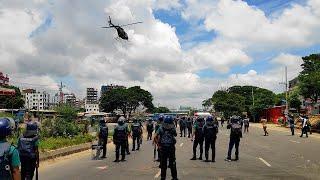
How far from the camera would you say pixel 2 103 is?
393ft

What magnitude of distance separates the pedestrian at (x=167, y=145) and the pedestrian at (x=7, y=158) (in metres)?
6.75

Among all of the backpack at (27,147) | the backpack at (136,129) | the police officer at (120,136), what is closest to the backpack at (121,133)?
the police officer at (120,136)

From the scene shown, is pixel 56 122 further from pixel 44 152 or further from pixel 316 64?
pixel 316 64

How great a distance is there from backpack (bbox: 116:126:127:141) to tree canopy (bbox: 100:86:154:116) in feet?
382

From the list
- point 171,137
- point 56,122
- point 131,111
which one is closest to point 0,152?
point 171,137

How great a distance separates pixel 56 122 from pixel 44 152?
11.9 m

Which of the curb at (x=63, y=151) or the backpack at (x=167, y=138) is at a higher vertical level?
the backpack at (x=167, y=138)

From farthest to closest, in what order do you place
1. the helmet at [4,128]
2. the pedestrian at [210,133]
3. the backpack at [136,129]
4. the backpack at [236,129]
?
the backpack at [136,129]
the backpack at [236,129]
the pedestrian at [210,133]
the helmet at [4,128]

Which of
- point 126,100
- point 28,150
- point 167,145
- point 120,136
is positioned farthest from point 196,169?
point 126,100

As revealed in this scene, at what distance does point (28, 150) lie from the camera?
11.5m

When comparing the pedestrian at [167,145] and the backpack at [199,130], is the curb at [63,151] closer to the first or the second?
the backpack at [199,130]

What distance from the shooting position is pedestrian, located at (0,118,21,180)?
22.9 feet

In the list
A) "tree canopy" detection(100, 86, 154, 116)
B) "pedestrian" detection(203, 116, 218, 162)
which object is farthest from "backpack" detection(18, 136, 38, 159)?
"tree canopy" detection(100, 86, 154, 116)

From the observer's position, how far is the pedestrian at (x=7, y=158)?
6969 mm
